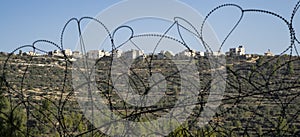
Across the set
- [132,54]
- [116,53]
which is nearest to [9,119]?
[116,53]

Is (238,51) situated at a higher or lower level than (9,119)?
higher

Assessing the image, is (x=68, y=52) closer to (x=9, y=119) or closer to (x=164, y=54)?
(x=9, y=119)

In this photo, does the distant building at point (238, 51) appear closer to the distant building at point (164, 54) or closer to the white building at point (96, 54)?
the distant building at point (164, 54)

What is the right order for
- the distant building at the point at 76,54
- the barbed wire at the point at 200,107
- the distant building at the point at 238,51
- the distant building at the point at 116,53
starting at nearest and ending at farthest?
the barbed wire at the point at 200,107 < the distant building at the point at 116,53 < the distant building at the point at 76,54 < the distant building at the point at 238,51

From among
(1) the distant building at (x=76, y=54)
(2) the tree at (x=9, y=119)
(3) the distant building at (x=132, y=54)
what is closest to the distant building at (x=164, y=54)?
(3) the distant building at (x=132, y=54)

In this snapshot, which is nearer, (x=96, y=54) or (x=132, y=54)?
(x=96, y=54)

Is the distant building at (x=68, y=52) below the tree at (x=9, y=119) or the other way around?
the other way around

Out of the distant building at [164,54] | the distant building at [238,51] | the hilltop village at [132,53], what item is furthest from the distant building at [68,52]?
the distant building at [238,51]

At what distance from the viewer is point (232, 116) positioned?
2.08 metres

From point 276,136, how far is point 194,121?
1.16 ft

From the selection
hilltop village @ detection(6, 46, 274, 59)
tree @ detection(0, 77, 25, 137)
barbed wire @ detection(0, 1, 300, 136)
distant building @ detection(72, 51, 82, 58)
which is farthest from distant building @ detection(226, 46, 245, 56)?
tree @ detection(0, 77, 25, 137)

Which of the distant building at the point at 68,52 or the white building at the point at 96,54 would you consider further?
the white building at the point at 96,54

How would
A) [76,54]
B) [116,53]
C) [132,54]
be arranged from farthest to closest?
[132,54]
[76,54]
[116,53]

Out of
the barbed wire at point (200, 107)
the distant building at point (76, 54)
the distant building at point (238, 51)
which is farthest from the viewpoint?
the distant building at point (238, 51)
